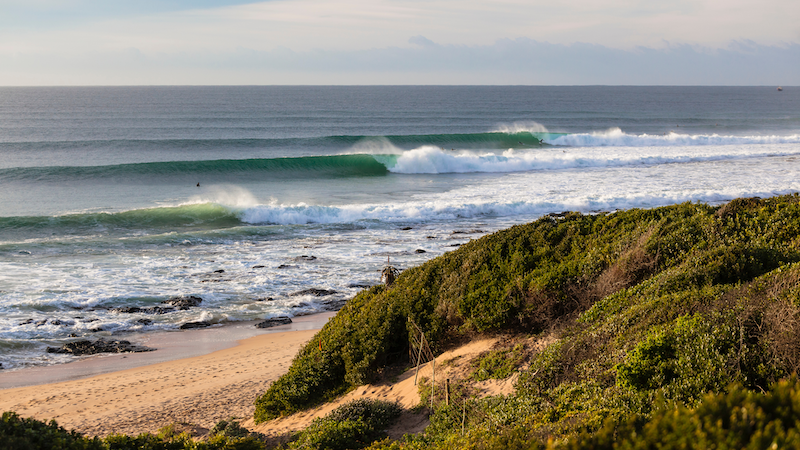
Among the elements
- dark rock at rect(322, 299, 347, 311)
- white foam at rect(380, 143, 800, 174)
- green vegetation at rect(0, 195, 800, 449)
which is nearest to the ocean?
dark rock at rect(322, 299, 347, 311)

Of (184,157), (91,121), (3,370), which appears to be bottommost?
(3,370)

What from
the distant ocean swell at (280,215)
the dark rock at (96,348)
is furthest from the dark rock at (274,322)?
the distant ocean swell at (280,215)

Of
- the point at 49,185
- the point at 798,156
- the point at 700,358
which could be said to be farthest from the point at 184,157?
the point at 798,156

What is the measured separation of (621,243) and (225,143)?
43.3m

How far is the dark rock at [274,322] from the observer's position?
1290 centimetres

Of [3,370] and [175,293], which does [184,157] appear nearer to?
[175,293]

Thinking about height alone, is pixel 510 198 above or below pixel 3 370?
above

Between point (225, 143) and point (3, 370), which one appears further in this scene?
point (225, 143)

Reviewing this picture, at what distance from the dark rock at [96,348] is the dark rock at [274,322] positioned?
2519 mm

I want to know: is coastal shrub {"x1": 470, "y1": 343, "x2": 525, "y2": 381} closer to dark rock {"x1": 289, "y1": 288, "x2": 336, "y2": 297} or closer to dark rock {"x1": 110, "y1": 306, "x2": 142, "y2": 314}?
dark rock {"x1": 289, "y1": 288, "x2": 336, "y2": 297}

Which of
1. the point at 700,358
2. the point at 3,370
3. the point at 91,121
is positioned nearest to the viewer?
the point at 700,358

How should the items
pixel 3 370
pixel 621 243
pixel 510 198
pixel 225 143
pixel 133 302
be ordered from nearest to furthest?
pixel 621 243 → pixel 3 370 → pixel 133 302 → pixel 510 198 → pixel 225 143

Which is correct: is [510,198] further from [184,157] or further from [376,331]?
[184,157]

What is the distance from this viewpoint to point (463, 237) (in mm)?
20469
